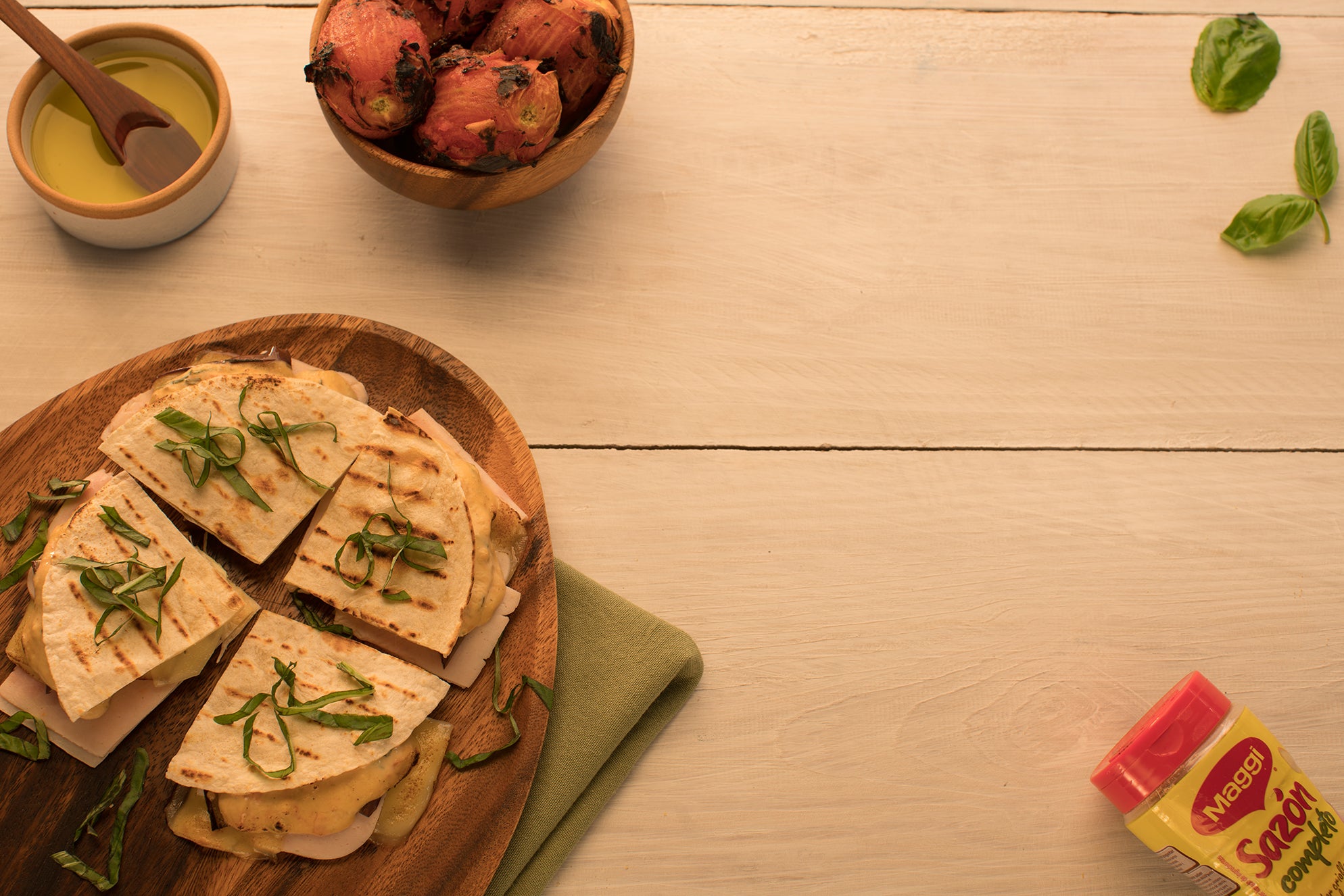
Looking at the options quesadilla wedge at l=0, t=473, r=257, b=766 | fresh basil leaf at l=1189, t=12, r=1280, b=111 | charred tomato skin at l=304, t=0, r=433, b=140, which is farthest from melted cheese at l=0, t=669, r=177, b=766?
fresh basil leaf at l=1189, t=12, r=1280, b=111

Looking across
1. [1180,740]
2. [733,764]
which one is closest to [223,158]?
[733,764]

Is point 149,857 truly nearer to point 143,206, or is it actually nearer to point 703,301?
point 143,206

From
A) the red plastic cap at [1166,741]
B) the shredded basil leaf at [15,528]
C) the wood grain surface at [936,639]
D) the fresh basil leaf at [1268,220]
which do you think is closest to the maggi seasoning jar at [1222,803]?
the red plastic cap at [1166,741]

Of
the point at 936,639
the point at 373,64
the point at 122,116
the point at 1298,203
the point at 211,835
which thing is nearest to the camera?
the point at 373,64

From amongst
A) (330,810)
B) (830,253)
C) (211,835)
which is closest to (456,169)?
(830,253)

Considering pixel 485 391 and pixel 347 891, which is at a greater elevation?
pixel 485 391

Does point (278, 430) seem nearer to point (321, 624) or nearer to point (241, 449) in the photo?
point (241, 449)
